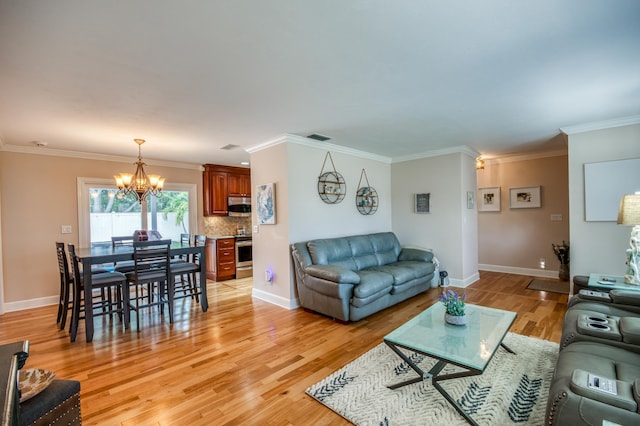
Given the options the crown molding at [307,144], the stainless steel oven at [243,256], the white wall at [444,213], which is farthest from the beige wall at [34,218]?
the white wall at [444,213]

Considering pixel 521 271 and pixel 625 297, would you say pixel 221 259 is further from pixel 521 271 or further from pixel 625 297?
pixel 521 271

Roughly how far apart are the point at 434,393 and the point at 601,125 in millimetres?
4192

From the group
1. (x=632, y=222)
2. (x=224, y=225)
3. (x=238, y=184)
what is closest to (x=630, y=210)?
(x=632, y=222)

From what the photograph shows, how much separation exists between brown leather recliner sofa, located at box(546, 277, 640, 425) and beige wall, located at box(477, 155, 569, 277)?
3825 mm

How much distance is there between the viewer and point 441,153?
5363 millimetres

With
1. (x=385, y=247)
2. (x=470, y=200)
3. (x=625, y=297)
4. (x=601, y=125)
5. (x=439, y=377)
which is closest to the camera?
(x=439, y=377)

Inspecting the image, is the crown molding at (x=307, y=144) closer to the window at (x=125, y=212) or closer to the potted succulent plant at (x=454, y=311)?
the window at (x=125, y=212)

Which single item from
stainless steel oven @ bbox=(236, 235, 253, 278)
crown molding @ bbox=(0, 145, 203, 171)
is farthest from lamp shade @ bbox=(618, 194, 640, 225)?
crown molding @ bbox=(0, 145, 203, 171)

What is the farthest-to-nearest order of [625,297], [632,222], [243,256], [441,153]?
1. [243,256]
2. [441,153]
3. [632,222]
4. [625,297]

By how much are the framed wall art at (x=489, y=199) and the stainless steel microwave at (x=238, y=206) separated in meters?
5.44

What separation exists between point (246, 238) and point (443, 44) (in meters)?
5.47

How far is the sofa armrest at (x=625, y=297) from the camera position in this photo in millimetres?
2417

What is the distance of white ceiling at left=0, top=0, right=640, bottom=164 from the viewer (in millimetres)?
1657

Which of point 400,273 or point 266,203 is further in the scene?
point 266,203
